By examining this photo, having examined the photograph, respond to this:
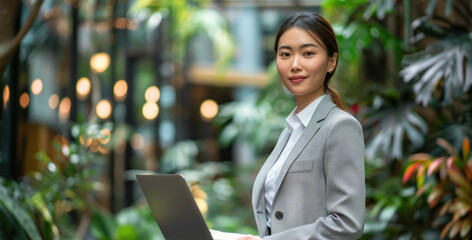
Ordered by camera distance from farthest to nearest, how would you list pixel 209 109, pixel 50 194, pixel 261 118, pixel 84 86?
1. pixel 209 109
2. pixel 84 86
3. pixel 261 118
4. pixel 50 194

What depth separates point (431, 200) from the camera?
4195 mm

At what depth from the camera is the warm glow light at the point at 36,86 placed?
19.6ft

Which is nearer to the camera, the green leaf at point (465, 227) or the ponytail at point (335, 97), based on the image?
the ponytail at point (335, 97)

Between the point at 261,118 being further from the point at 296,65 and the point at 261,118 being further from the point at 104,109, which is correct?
the point at 296,65

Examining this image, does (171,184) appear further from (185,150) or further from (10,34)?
(185,150)

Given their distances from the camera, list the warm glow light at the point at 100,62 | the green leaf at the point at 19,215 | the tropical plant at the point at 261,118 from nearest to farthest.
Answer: the green leaf at the point at 19,215 → the tropical plant at the point at 261,118 → the warm glow light at the point at 100,62

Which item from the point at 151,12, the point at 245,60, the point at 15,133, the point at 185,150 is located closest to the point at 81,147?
the point at 15,133

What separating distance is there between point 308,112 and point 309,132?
0.09 m

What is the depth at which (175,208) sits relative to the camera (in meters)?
1.68

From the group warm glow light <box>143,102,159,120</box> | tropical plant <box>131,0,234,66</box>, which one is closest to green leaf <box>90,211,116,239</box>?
tropical plant <box>131,0,234,66</box>

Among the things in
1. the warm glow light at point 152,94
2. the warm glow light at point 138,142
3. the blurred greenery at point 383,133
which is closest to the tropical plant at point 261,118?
the blurred greenery at point 383,133

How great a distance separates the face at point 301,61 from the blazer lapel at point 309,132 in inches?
2.6

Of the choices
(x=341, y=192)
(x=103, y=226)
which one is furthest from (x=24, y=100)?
(x=341, y=192)

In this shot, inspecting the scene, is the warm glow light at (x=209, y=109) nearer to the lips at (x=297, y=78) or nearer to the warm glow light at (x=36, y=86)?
the warm glow light at (x=36, y=86)
